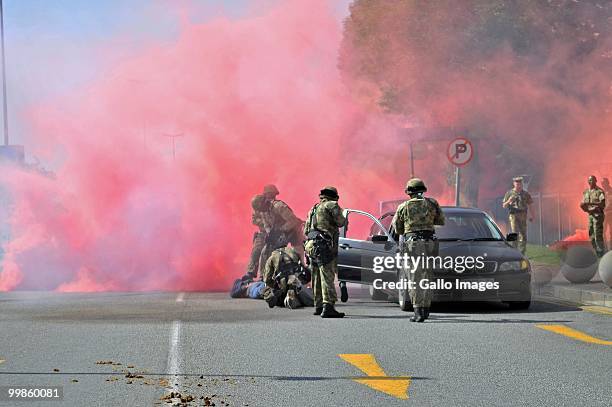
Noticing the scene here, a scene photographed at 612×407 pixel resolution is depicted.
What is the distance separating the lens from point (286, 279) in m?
18.2

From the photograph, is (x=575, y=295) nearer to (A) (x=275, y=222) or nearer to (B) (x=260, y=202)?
(A) (x=275, y=222)

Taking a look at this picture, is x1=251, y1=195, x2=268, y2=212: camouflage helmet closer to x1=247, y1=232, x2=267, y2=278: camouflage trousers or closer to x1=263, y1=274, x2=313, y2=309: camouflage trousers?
x1=247, y1=232, x2=267, y2=278: camouflage trousers

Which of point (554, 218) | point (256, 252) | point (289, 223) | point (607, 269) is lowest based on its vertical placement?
point (607, 269)

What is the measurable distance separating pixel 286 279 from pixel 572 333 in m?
5.14

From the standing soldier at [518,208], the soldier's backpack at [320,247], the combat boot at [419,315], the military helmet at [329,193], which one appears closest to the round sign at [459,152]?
the standing soldier at [518,208]

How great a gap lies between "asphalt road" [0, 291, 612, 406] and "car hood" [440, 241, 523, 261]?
71cm

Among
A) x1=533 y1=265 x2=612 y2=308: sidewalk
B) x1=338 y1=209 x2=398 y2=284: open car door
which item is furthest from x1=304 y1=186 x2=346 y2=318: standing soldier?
x1=533 y1=265 x2=612 y2=308: sidewalk

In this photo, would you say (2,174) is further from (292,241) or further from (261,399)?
(261,399)

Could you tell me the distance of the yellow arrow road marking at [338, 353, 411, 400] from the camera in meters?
9.85

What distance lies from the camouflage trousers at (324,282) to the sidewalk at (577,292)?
4200 millimetres

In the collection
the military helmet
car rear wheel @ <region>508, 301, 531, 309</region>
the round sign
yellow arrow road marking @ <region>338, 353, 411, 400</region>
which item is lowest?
yellow arrow road marking @ <region>338, 353, 411, 400</region>

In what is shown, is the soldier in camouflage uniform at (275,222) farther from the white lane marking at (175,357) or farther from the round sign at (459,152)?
the white lane marking at (175,357)

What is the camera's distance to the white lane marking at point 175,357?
10289mm

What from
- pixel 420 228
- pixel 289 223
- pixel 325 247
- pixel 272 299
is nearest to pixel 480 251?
pixel 420 228
